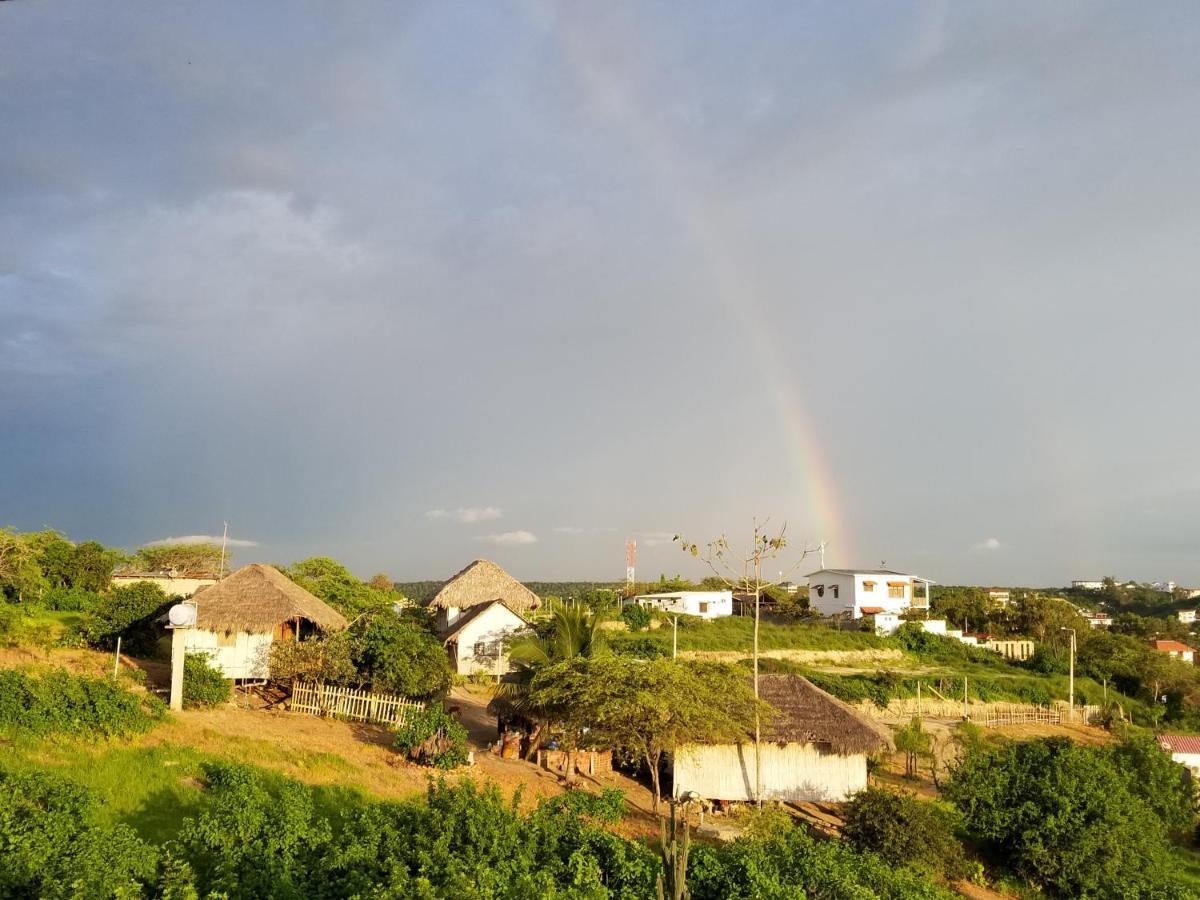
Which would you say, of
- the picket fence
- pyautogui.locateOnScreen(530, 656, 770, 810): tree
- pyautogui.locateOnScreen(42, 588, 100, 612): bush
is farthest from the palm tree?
pyautogui.locateOnScreen(42, 588, 100, 612): bush

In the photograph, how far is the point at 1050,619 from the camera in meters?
56.8

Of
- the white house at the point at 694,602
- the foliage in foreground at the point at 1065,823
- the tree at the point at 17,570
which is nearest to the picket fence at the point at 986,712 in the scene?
the foliage in foreground at the point at 1065,823

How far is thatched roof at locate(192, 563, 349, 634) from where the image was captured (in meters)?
24.5

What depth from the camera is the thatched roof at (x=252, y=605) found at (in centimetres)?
2445

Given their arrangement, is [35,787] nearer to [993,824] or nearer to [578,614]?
[578,614]

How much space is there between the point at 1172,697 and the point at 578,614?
42067 mm

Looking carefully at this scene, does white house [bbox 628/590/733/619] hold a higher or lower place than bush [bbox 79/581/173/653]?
lower

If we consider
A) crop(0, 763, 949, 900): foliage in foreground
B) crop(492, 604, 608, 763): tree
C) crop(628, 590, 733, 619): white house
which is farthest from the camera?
crop(628, 590, 733, 619): white house

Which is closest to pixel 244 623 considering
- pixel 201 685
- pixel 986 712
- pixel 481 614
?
pixel 201 685

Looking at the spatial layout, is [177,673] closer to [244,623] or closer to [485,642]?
[244,623]

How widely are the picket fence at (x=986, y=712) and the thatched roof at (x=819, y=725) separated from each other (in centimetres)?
1618

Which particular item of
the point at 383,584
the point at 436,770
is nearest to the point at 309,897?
the point at 436,770

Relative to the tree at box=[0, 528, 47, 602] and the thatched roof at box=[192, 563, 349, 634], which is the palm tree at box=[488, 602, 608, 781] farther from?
the tree at box=[0, 528, 47, 602]

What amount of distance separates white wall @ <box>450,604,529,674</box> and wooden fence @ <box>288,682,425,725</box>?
13.4 metres
